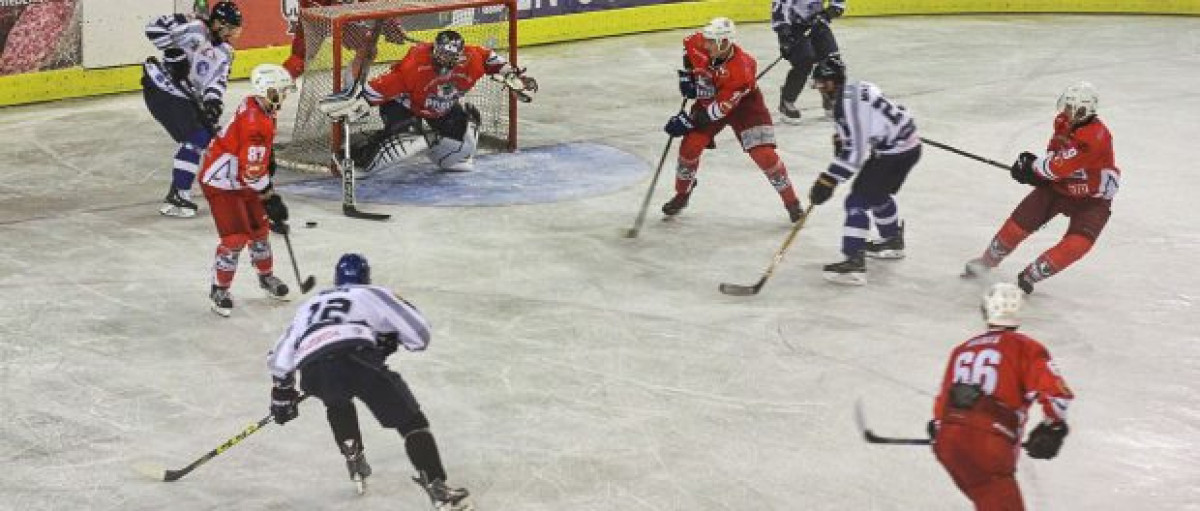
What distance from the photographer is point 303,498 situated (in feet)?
19.0

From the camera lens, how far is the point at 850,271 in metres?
8.30

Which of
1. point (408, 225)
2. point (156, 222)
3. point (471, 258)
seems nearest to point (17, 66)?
point (156, 222)

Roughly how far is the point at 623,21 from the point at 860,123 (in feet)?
24.1

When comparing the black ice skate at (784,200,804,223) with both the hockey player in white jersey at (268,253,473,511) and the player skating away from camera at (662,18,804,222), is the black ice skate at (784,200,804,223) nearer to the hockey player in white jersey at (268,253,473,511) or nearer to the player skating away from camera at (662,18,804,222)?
the player skating away from camera at (662,18,804,222)

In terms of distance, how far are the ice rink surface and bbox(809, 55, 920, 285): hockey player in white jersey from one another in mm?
255

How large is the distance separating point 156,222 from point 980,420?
5.55 m

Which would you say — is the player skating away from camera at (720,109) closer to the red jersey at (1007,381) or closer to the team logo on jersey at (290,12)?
the red jersey at (1007,381)

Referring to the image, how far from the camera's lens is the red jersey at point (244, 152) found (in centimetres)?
736

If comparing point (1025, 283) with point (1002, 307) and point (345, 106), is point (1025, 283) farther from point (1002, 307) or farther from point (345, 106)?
point (345, 106)

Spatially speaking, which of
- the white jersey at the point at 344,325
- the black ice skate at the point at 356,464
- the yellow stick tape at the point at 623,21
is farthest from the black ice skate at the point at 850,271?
the yellow stick tape at the point at 623,21

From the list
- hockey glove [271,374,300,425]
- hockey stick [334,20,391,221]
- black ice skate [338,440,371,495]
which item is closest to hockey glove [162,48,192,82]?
hockey stick [334,20,391,221]

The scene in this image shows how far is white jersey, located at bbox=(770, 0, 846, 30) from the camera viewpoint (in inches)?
470

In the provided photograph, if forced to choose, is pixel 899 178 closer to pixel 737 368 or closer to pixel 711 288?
pixel 711 288

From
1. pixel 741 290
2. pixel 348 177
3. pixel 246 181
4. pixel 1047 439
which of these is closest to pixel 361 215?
pixel 348 177
